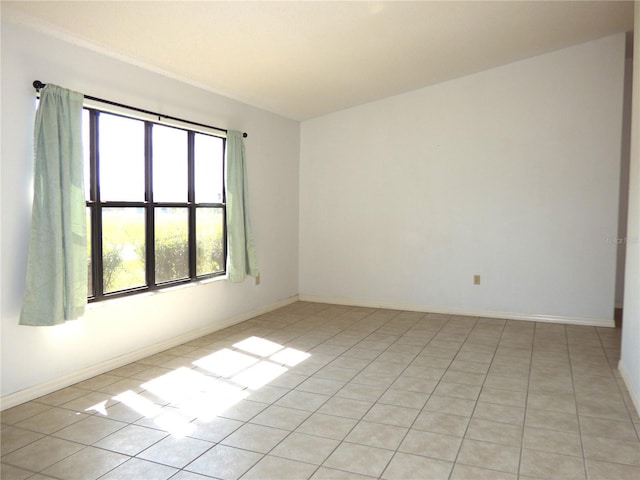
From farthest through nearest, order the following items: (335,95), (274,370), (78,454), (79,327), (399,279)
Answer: (399,279) → (335,95) → (274,370) → (79,327) → (78,454)

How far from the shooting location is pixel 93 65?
3473 mm

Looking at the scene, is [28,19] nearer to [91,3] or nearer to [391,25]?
[91,3]

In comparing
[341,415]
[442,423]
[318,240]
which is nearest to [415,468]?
[442,423]

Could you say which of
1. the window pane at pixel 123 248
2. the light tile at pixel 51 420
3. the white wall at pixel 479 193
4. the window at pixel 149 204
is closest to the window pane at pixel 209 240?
the window at pixel 149 204

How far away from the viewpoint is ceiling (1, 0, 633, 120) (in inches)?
122

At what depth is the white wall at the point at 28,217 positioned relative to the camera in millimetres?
2971

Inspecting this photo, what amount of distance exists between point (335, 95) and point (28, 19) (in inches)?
125

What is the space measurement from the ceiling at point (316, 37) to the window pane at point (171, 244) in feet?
3.87

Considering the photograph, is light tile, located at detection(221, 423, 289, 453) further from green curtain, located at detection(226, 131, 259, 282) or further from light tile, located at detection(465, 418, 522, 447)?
green curtain, located at detection(226, 131, 259, 282)

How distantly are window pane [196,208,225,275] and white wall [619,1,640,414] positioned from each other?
139 inches

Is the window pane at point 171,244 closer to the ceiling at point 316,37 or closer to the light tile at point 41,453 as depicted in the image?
the ceiling at point 316,37

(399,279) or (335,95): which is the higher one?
(335,95)

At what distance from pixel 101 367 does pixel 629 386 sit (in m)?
3.63

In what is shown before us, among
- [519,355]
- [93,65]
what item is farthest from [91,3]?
[519,355]
